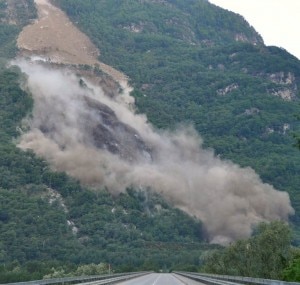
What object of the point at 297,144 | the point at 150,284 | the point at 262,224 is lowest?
the point at 150,284

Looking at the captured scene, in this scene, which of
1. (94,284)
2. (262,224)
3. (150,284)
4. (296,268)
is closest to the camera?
(296,268)

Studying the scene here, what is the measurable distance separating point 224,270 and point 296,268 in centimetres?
8792

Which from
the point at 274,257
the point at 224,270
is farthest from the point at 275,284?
the point at 224,270

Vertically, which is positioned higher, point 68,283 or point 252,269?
point 252,269

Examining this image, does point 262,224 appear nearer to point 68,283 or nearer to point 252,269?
point 252,269

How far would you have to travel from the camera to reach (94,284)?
9012 centimetres

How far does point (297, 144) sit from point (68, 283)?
3646 cm

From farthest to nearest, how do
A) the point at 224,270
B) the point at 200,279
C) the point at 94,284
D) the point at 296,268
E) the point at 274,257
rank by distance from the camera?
→ 1. the point at 224,270
2. the point at 274,257
3. the point at 200,279
4. the point at 94,284
5. the point at 296,268

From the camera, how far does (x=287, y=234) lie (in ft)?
456

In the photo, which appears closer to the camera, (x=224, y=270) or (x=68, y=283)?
(x=68, y=283)

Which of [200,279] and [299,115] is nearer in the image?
[299,115]

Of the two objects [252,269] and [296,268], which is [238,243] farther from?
[296,268]

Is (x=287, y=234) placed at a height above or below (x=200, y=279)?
above

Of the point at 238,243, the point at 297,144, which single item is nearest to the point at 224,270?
the point at 238,243
